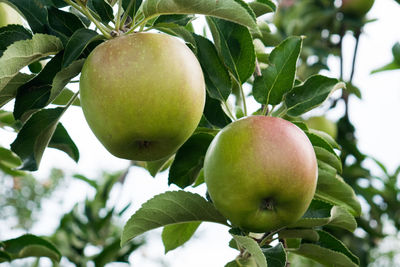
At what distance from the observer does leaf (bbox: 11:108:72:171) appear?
45.8 inches

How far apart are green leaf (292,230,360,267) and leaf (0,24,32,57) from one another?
79 cm

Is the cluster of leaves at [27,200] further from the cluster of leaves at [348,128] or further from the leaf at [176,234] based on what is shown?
the leaf at [176,234]

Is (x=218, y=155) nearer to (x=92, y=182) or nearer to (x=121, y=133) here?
(x=121, y=133)

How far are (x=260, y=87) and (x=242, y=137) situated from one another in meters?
0.23

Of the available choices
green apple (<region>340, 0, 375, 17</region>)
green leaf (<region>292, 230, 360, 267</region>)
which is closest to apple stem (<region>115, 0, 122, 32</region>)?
green leaf (<region>292, 230, 360, 267</region>)

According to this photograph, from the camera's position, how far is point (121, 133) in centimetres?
97

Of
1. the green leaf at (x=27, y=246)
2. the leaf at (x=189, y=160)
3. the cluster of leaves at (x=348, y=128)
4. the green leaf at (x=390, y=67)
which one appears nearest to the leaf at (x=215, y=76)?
the leaf at (x=189, y=160)

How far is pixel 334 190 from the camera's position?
137 cm

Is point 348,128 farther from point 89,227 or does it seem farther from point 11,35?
point 11,35

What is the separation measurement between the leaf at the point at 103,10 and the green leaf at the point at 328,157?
0.57 m

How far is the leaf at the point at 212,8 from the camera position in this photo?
Answer: 3.22 feet

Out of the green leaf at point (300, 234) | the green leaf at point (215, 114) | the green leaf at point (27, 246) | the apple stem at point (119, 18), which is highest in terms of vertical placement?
the apple stem at point (119, 18)

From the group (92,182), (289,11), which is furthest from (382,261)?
(92,182)

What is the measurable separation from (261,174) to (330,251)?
373mm
